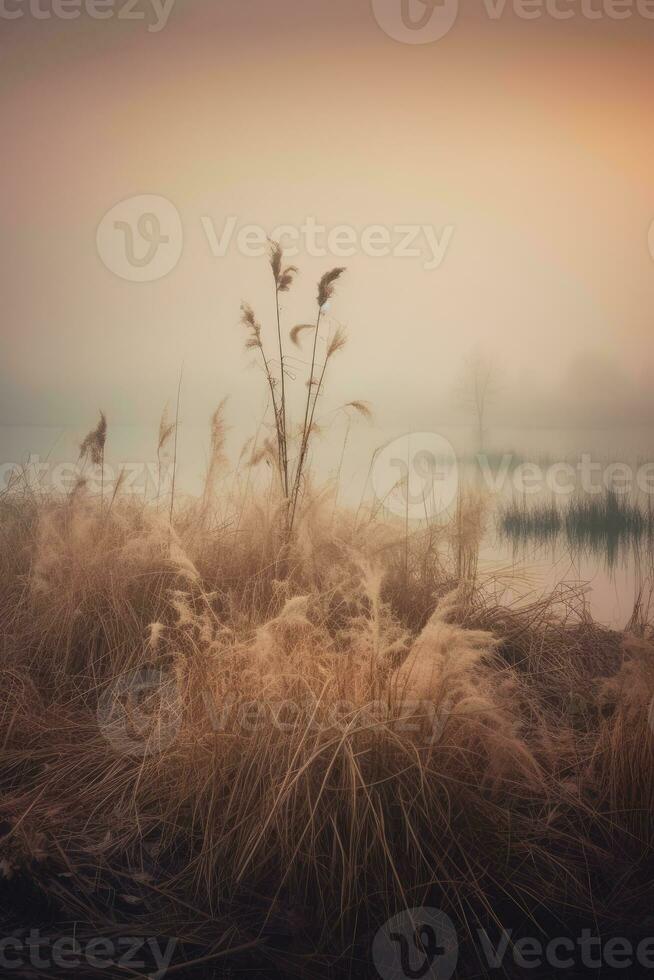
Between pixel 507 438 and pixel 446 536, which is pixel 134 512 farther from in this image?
pixel 507 438

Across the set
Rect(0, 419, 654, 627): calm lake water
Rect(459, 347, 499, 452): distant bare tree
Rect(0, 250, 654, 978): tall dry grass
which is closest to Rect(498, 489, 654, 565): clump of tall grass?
Rect(0, 419, 654, 627): calm lake water

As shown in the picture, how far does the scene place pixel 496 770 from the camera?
71.1 inches

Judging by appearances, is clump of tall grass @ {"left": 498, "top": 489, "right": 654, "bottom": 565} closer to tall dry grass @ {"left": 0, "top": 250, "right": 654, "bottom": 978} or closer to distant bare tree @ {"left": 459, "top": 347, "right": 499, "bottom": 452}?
distant bare tree @ {"left": 459, "top": 347, "right": 499, "bottom": 452}

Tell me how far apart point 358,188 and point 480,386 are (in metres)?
0.88

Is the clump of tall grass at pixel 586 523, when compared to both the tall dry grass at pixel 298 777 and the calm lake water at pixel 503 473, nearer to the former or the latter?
the calm lake water at pixel 503 473

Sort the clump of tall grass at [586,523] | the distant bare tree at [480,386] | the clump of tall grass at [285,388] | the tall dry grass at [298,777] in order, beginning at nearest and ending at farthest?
Result: the tall dry grass at [298,777]
the clump of tall grass at [285,388]
the clump of tall grass at [586,523]
the distant bare tree at [480,386]

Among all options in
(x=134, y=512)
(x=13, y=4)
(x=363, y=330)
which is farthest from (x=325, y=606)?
(x=13, y=4)

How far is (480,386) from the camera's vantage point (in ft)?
10.7

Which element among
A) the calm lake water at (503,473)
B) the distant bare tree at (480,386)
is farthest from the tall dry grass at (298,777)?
the distant bare tree at (480,386)

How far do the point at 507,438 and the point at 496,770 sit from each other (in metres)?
1.68

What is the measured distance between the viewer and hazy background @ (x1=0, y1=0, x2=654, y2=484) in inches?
127

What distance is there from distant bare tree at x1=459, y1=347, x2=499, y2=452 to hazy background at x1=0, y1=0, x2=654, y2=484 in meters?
0.04

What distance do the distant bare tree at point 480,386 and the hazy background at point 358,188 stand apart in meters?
0.04

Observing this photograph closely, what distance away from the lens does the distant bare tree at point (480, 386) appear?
3.25 meters
